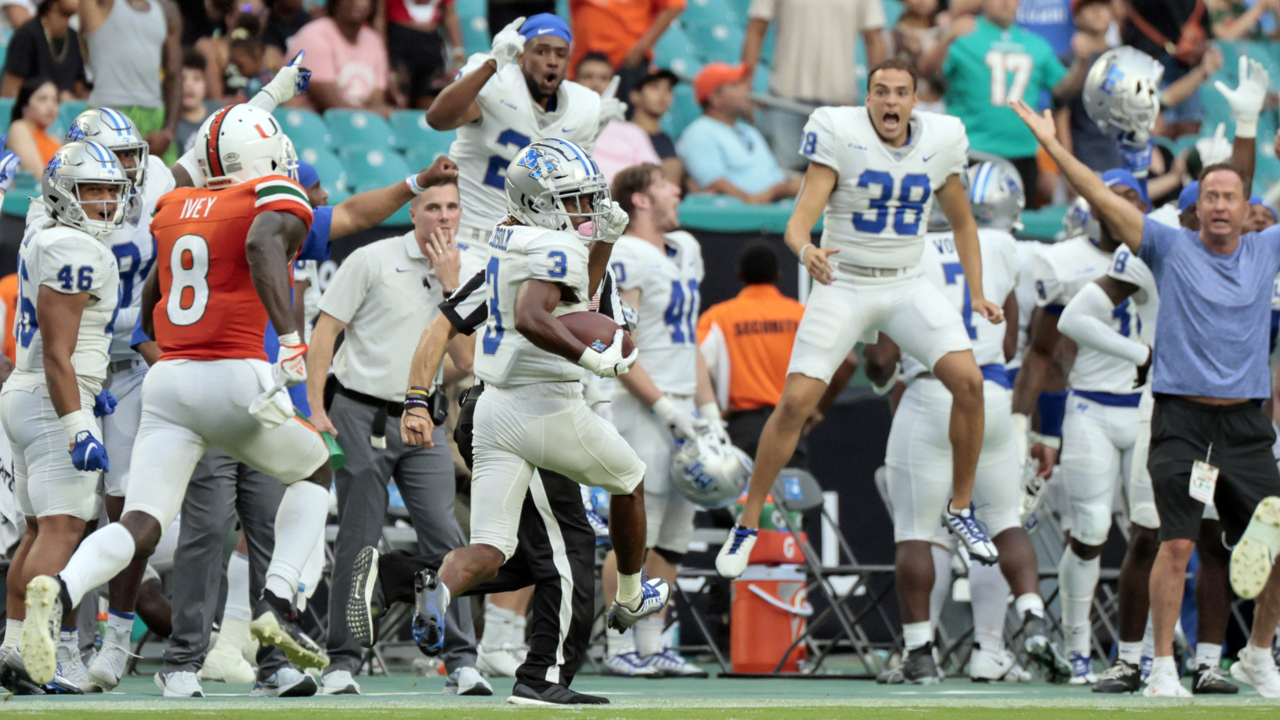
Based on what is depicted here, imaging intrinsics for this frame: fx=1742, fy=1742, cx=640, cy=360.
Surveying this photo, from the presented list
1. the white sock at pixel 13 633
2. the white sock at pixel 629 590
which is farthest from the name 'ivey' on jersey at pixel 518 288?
the white sock at pixel 13 633

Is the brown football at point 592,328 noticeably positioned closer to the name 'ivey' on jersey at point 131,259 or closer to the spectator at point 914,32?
the name 'ivey' on jersey at point 131,259

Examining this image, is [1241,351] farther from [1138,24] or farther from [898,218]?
[1138,24]

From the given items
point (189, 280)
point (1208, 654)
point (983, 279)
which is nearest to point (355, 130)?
point (983, 279)

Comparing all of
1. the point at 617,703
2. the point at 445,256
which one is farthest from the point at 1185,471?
the point at 445,256

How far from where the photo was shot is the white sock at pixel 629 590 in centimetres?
611

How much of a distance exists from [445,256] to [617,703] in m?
2.27

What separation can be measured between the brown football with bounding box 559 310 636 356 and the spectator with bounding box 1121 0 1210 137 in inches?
370

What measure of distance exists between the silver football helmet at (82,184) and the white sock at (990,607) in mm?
4490

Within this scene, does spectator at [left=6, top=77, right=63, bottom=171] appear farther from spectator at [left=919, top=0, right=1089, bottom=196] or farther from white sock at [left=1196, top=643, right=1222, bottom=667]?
white sock at [left=1196, top=643, right=1222, bottom=667]

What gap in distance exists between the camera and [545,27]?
770 cm

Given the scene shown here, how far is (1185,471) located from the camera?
7.02 meters

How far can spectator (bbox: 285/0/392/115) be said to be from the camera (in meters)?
12.1

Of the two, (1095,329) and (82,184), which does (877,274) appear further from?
(82,184)

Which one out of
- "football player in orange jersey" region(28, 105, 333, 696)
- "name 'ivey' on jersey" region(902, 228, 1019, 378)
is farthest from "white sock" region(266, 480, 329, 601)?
"name 'ivey' on jersey" region(902, 228, 1019, 378)
